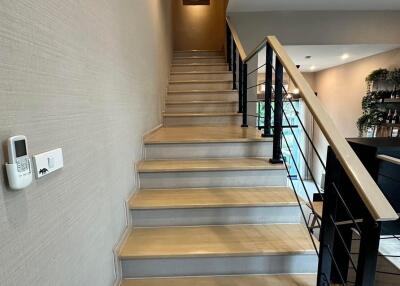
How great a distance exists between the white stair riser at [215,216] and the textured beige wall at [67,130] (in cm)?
19

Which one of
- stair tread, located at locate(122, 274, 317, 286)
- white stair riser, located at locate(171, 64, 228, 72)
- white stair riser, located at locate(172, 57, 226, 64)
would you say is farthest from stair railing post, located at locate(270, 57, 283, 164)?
white stair riser, located at locate(172, 57, 226, 64)

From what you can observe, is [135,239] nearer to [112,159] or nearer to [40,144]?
[112,159]

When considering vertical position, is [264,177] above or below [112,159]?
below

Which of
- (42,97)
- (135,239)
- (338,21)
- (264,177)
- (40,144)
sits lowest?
(135,239)

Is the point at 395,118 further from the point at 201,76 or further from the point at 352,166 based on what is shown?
the point at 352,166

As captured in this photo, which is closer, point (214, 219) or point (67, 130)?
point (67, 130)

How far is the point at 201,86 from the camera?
4000 millimetres

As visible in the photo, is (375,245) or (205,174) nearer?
(375,245)

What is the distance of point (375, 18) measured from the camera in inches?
157

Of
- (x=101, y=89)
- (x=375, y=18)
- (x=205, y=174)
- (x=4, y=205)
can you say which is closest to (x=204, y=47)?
(x=375, y=18)

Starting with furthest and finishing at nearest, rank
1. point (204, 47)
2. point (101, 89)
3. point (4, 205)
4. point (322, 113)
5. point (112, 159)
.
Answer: point (204, 47)
point (112, 159)
point (101, 89)
point (322, 113)
point (4, 205)

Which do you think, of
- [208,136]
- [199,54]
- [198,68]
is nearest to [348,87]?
[199,54]

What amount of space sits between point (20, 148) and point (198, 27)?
6.02m

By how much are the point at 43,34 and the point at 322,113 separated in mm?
1189
